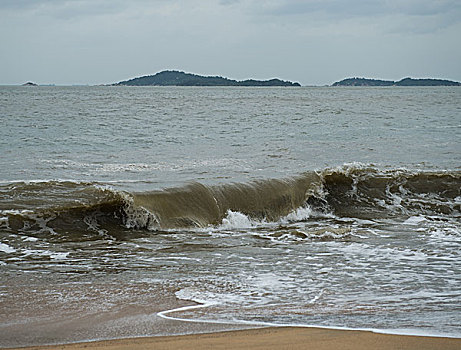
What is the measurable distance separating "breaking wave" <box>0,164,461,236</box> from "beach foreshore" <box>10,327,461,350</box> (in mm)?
4667

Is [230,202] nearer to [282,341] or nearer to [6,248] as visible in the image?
[6,248]

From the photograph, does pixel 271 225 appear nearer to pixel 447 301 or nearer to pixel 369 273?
pixel 369 273

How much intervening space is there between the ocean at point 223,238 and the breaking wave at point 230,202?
3cm

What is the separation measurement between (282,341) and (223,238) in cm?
436

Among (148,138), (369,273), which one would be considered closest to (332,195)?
(369,273)

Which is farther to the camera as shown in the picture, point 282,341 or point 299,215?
point 299,215

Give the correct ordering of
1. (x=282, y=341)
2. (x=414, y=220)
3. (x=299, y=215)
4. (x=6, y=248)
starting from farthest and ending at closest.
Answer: (x=299, y=215) → (x=414, y=220) → (x=6, y=248) → (x=282, y=341)

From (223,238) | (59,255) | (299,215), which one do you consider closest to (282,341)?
Result: (59,255)

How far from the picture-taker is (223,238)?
7922 millimetres

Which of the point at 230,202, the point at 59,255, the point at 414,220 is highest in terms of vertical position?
the point at 230,202

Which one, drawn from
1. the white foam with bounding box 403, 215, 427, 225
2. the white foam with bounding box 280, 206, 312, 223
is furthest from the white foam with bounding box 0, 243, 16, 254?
the white foam with bounding box 403, 215, 427, 225

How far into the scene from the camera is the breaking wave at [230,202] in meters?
8.48

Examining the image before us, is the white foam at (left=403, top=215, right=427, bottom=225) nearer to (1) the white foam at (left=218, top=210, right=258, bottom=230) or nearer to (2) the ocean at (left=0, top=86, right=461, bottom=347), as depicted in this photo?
(2) the ocean at (left=0, top=86, right=461, bottom=347)

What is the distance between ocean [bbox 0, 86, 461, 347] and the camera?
436 cm
